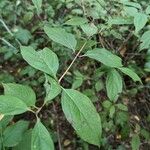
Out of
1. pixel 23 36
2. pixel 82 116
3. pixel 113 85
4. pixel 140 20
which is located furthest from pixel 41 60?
pixel 23 36

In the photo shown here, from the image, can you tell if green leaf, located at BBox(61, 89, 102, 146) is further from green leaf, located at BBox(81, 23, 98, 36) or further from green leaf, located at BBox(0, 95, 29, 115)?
green leaf, located at BBox(81, 23, 98, 36)

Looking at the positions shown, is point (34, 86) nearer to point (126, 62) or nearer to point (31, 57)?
point (126, 62)

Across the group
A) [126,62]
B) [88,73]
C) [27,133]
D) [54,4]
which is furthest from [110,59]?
[54,4]

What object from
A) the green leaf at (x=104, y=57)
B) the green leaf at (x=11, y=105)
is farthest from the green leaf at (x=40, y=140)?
the green leaf at (x=104, y=57)

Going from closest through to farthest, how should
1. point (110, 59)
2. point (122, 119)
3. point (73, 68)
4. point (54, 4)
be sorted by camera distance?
point (110, 59)
point (122, 119)
point (73, 68)
point (54, 4)

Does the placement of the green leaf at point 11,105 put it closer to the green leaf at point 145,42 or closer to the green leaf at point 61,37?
the green leaf at point 61,37

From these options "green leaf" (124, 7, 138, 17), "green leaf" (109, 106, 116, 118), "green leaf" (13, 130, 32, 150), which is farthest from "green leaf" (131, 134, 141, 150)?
"green leaf" (13, 130, 32, 150)

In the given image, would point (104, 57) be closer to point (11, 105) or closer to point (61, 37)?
point (61, 37)
